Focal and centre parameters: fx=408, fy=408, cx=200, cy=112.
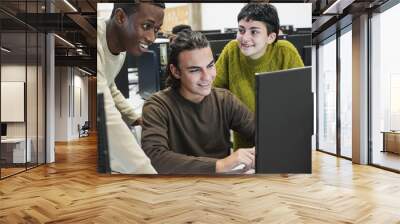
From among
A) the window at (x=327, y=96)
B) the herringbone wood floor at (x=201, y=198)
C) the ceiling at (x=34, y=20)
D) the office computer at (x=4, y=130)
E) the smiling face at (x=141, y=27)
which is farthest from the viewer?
the window at (x=327, y=96)

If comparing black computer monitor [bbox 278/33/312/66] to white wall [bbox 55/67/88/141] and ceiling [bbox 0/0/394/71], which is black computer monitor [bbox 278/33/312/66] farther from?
white wall [bbox 55/67/88/141]

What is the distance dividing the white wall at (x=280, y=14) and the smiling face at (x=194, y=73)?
0.57 m

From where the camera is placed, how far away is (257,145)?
20.8 feet

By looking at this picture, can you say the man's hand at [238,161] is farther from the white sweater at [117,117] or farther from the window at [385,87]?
the window at [385,87]

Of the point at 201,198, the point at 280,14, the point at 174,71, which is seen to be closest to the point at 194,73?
the point at 174,71

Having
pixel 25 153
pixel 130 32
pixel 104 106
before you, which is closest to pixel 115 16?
pixel 130 32

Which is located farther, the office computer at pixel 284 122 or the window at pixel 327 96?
Result: the window at pixel 327 96

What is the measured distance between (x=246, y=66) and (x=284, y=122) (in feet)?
3.48

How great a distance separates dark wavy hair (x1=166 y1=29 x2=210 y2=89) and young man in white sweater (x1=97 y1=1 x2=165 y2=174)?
1.23 feet

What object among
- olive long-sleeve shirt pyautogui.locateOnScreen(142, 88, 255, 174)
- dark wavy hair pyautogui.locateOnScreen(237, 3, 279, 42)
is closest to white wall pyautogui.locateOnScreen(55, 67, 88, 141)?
olive long-sleeve shirt pyautogui.locateOnScreen(142, 88, 255, 174)

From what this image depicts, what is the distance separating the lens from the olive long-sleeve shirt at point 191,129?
6.31 meters

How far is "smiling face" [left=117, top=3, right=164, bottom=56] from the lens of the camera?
646cm

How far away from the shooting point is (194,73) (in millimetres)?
6309

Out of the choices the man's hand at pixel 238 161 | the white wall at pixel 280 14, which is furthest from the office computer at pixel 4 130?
the white wall at pixel 280 14
